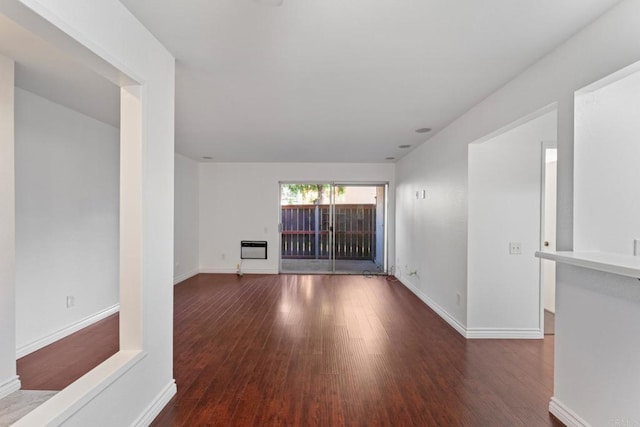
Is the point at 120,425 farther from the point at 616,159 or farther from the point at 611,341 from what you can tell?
the point at 616,159

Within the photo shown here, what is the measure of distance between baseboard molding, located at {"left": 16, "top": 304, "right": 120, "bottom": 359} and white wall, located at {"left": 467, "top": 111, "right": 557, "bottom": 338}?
4.32m

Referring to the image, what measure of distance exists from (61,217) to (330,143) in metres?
3.50

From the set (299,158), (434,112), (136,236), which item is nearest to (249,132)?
(299,158)

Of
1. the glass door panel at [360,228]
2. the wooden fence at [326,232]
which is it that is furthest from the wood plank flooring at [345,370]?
the wooden fence at [326,232]

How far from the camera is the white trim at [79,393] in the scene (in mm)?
1196

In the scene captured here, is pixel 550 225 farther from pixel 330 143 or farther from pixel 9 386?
pixel 9 386

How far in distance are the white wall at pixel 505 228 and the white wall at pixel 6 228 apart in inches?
157

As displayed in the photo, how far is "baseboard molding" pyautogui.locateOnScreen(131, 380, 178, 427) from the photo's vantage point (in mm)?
1775

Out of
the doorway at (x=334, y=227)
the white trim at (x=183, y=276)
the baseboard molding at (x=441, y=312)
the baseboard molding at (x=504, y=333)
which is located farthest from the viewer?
the doorway at (x=334, y=227)

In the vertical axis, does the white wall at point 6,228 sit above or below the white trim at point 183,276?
above

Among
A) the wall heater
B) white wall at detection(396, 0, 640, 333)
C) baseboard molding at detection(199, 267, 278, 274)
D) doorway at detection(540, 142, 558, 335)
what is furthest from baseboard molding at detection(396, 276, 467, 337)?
the wall heater

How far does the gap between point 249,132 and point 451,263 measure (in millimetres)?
3149

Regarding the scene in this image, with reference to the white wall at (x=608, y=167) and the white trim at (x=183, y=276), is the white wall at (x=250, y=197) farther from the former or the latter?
the white wall at (x=608, y=167)

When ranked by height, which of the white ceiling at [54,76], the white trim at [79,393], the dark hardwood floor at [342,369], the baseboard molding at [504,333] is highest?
A: the white ceiling at [54,76]
